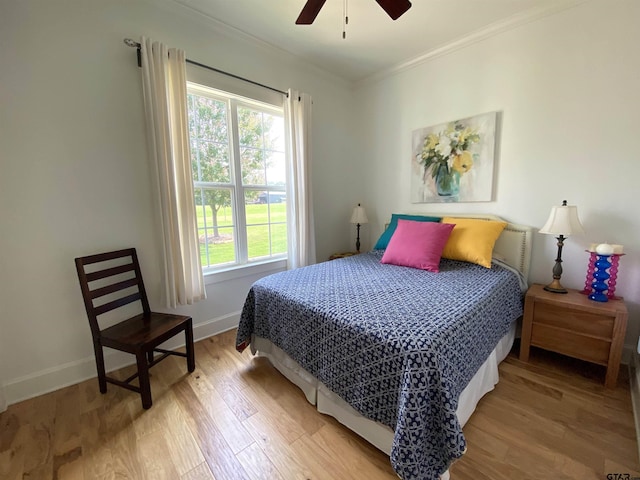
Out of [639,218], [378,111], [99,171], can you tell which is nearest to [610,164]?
[639,218]

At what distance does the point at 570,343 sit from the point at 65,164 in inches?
139

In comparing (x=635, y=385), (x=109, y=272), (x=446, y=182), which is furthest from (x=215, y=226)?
(x=635, y=385)

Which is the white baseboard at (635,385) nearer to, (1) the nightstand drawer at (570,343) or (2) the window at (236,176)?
(1) the nightstand drawer at (570,343)

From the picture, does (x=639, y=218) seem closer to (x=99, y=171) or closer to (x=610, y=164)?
(x=610, y=164)

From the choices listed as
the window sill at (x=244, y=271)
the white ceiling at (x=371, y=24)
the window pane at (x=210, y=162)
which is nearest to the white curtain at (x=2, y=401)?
the window sill at (x=244, y=271)

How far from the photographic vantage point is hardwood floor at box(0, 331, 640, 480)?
1203mm

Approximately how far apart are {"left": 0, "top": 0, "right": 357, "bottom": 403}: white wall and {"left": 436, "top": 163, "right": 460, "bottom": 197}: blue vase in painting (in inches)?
95.5

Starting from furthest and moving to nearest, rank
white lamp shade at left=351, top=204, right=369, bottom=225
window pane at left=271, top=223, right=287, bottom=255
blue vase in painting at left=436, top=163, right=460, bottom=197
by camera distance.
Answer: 1. white lamp shade at left=351, top=204, right=369, bottom=225
2. window pane at left=271, top=223, right=287, bottom=255
3. blue vase in painting at left=436, top=163, right=460, bottom=197

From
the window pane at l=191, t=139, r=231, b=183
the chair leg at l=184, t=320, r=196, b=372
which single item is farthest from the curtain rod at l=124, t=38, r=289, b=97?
the chair leg at l=184, t=320, r=196, b=372

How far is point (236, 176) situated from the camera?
2488 mm

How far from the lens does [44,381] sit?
170 centimetres

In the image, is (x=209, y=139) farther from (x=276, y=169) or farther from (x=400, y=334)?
(x=400, y=334)

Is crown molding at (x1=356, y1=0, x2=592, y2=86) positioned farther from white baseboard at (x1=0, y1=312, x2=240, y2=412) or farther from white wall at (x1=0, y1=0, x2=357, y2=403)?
white baseboard at (x1=0, y1=312, x2=240, y2=412)

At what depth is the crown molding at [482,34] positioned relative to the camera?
2000mm
